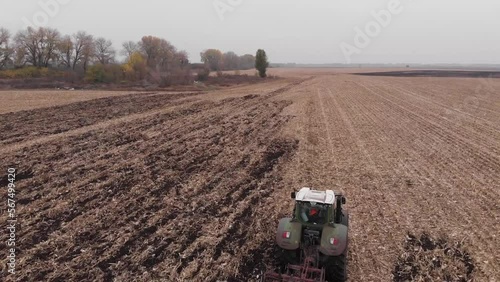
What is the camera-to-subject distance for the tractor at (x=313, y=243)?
23.7 ft

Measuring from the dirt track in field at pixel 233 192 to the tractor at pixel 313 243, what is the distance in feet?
4.75

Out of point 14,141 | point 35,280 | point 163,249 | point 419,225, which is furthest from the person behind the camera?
point 14,141

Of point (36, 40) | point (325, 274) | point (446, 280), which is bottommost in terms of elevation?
A: point (446, 280)

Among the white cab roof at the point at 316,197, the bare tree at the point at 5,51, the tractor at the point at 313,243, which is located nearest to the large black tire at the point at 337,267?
the tractor at the point at 313,243

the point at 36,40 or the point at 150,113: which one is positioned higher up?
the point at 36,40

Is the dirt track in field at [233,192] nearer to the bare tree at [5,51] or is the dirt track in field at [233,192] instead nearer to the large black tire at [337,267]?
the large black tire at [337,267]

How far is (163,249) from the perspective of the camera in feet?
31.5

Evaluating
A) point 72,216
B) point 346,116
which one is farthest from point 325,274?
point 346,116

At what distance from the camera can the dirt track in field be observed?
9.14 meters

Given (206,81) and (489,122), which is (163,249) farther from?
(206,81)

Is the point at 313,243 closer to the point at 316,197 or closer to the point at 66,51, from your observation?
the point at 316,197

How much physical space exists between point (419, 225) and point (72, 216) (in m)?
11.4

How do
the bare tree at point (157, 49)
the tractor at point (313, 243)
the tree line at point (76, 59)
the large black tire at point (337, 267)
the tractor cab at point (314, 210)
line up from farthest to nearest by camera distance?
the bare tree at point (157, 49), the tree line at point (76, 59), the tractor cab at point (314, 210), the large black tire at point (337, 267), the tractor at point (313, 243)

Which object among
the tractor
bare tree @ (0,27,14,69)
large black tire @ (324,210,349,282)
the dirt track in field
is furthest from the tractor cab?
bare tree @ (0,27,14,69)
